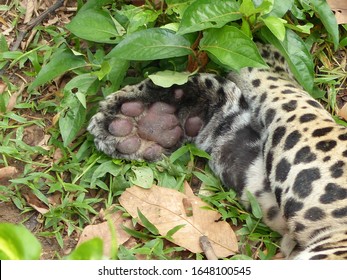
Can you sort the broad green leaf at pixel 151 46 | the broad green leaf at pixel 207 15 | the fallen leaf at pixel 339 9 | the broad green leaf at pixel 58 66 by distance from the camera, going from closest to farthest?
the broad green leaf at pixel 207 15
the broad green leaf at pixel 151 46
the broad green leaf at pixel 58 66
the fallen leaf at pixel 339 9

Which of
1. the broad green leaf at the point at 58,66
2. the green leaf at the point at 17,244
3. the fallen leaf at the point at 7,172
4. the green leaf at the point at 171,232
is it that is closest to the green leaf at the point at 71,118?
the broad green leaf at the point at 58,66

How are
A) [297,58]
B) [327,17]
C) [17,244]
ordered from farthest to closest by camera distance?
[327,17] < [297,58] < [17,244]

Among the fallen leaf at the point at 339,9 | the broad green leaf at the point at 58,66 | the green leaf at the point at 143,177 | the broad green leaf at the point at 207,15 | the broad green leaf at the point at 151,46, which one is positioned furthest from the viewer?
the fallen leaf at the point at 339,9

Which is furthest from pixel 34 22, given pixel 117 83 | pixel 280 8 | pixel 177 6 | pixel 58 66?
pixel 280 8

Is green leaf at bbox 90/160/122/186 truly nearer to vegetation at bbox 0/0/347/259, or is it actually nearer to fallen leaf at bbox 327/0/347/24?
vegetation at bbox 0/0/347/259

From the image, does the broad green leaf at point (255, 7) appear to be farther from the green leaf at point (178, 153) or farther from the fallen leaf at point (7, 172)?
the fallen leaf at point (7, 172)

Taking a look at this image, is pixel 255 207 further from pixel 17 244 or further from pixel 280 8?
pixel 17 244
